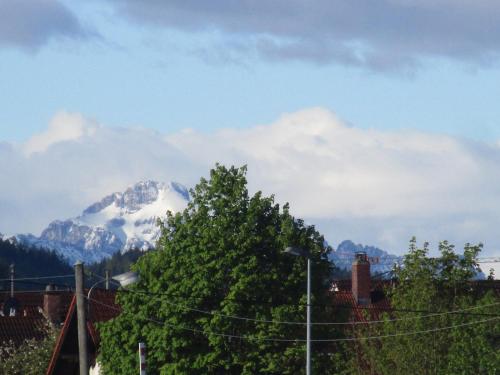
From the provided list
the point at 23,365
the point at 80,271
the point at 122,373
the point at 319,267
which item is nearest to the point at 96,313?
the point at 23,365

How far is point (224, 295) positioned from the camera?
62.6 meters

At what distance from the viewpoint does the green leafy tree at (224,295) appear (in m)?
61.2

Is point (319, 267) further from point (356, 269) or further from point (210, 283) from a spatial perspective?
point (356, 269)

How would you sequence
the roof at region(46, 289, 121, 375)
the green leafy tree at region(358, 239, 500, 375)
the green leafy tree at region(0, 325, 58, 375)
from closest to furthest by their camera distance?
1. the green leafy tree at region(358, 239, 500, 375)
2. the roof at region(46, 289, 121, 375)
3. the green leafy tree at region(0, 325, 58, 375)

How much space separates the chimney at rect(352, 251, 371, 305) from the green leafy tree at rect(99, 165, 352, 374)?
2114cm

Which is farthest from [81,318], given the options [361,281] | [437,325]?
[361,281]

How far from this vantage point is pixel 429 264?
199ft

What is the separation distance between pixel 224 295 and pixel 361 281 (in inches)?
1001

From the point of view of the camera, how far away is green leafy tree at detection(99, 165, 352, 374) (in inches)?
2410

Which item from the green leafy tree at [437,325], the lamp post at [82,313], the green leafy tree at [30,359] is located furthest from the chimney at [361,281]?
the lamp post at [82,313]

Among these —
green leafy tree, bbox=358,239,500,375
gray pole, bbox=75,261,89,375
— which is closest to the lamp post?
gray pole, bbox=75,261,89,375

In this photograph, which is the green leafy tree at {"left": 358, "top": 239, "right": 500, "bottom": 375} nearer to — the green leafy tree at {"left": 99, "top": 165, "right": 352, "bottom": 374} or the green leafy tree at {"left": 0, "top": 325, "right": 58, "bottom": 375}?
the green leafy tree at {"left": 99, "top": 165, "right": 352, "bottom": 374}

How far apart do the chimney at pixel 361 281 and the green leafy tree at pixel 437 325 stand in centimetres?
2293

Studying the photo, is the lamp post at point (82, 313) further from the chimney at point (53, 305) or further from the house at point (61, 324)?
the chimney at point (53, 305)
